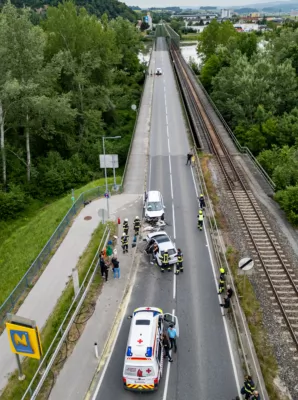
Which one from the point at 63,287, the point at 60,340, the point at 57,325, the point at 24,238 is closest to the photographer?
the point at 60,340

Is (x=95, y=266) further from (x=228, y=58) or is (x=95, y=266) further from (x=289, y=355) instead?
(x=228, y=58)

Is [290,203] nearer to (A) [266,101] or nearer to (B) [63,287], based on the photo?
(B) [63,287]

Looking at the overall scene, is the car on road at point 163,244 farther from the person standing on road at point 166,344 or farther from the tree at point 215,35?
the tree at point 215,35

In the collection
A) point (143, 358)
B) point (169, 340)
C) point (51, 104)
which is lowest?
point (169, 340)

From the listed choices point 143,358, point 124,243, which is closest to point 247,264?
point 143,358

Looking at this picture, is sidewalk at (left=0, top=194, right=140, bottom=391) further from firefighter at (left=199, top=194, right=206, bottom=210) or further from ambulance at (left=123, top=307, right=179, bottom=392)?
firefighter at (left=199, top=194, right=206, bottom=210)

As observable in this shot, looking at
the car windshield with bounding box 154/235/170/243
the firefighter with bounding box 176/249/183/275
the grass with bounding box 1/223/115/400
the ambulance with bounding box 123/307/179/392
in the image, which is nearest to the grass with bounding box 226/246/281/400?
the firefighter with bounding box 176/249/183/275
